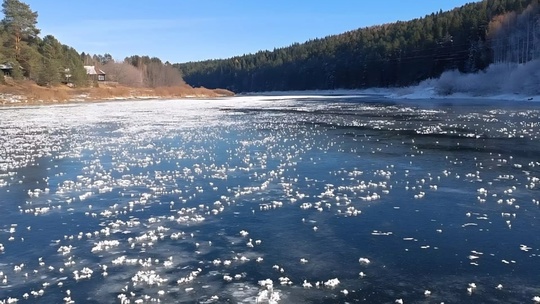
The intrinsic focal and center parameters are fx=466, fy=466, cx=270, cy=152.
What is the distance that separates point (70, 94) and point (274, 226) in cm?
9617

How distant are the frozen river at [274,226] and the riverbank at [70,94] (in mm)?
66851

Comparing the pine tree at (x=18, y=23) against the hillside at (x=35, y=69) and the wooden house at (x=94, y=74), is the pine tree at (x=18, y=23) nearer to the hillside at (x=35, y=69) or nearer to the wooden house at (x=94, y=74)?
the hillside at (x=35, y=69)

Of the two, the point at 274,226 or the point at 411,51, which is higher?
the point at 411,51

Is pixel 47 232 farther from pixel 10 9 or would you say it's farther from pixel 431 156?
pixel 10 9

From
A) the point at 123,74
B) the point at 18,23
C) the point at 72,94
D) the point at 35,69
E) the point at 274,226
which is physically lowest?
the point at 274,226

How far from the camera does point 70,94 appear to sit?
97125 millimetres

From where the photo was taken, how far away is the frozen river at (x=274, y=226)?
8.14 m

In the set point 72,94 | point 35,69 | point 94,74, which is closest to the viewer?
point 35,69

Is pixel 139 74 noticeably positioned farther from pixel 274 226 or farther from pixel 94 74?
pixel 274 226

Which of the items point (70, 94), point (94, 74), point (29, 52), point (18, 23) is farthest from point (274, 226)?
point (94, 74)

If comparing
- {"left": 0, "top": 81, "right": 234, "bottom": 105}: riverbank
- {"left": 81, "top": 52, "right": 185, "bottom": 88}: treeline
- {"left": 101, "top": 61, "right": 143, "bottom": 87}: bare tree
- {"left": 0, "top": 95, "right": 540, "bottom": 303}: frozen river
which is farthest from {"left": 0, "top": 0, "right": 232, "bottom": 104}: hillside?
{"left": 0, "top": 95, "right": 540, "bottom": 303}: frozen river

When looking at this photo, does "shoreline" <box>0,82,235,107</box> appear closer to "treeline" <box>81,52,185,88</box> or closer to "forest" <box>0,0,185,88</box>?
"forest" <box>0,0,185,88</box>

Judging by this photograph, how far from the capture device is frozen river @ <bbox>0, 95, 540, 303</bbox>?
26.7 ft

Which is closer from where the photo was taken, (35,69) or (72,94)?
(35,69)
